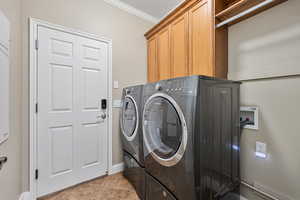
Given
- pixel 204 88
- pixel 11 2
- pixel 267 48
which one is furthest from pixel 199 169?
pixel 11 2

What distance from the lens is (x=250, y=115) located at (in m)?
1.39

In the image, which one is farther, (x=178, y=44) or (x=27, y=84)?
(x=178, y=44)

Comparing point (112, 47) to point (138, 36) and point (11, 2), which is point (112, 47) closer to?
point (138, 36)

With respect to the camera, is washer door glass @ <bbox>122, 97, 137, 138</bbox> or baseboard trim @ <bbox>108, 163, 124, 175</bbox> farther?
baseboard trim @ <bbox>108, 163, 124, 175</bbox>

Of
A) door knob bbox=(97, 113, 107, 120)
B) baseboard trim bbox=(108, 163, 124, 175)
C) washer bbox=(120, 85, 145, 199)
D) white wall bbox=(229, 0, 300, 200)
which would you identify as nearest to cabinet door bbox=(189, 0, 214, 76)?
white wall bbox=(229, 0, 300, 200)

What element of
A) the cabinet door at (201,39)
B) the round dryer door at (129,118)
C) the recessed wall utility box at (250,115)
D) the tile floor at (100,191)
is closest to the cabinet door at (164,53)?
the cabinet door at (201,39)

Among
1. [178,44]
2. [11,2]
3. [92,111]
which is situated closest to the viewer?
[11,2]

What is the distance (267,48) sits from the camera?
1.27 m

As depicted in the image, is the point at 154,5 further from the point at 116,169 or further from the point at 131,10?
the point at 116,169

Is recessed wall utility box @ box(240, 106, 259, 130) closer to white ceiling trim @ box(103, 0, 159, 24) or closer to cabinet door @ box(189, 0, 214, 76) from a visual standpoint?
cabinet door @ box(189, 0, 214, 76)

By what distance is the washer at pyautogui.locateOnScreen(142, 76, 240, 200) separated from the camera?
3.15ft

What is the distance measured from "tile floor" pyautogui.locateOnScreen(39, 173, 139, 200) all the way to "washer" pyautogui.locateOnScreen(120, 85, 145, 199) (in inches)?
4.0

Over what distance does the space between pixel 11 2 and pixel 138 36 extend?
1.65m

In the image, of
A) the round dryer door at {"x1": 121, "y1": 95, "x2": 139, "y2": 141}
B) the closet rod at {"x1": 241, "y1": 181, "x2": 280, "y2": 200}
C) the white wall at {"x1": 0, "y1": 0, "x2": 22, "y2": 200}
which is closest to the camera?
the white wall at {"x1": 0, "y1": 0, "x2": 22, "y2": 200}
